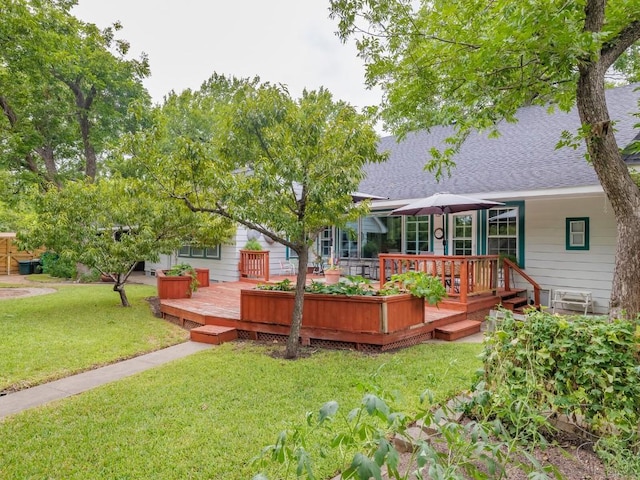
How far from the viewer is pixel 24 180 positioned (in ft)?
48.2

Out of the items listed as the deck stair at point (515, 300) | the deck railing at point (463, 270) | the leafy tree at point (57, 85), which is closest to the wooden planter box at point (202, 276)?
the leafy tree at point (57, 85)

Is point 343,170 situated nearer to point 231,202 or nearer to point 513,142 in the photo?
point 231,202

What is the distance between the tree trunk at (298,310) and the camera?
17.3ft

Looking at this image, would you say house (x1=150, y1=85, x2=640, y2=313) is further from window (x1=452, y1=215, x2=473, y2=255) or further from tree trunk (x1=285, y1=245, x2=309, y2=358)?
tree trunk (x1=285, y1=245, x2=309, y2=358)

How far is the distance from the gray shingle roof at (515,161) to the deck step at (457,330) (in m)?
3.12

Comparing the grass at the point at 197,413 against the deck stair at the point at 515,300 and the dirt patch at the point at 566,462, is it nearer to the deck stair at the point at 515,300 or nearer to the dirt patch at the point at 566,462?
the dirt patch at the point at 566,462

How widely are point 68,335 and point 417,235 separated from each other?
27.6 ft

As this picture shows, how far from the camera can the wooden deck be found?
5641mm

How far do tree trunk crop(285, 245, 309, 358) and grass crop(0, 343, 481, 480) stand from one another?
0.96 ft

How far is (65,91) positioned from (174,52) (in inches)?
332

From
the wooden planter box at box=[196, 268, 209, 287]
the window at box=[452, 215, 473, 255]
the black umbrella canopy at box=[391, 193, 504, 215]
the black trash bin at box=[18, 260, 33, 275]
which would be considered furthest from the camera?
the black trash bin at box=[18, 260, 33, 275]

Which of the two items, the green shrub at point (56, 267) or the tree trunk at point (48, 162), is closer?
the tree trunk at point (48, 162)

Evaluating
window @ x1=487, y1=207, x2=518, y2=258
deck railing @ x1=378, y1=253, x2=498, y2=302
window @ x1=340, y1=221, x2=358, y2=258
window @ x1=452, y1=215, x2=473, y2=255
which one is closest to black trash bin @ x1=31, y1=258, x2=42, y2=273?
window @ x1=340, y1=221, x2=358, y2=258

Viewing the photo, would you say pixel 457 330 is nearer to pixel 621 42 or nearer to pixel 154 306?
pixel 621 42
